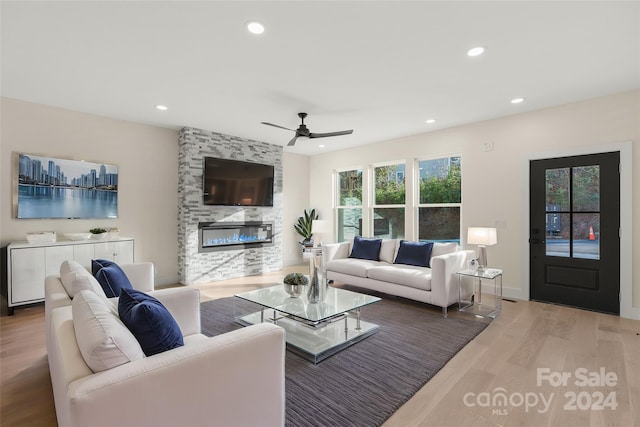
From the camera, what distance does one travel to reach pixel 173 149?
5.43m

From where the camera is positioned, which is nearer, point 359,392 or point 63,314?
point 63,314

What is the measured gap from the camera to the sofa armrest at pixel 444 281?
12.3 ft

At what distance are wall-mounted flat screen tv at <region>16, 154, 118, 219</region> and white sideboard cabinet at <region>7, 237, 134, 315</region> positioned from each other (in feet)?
1.72

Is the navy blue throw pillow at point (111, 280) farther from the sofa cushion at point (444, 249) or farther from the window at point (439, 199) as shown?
the window at point (439, 199)

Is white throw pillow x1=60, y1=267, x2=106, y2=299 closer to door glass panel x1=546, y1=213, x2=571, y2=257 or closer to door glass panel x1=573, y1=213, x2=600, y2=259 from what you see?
door glass panel x1=546, y1=213, x2=571, y2=257

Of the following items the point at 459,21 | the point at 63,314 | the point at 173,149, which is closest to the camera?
the point at 63,314

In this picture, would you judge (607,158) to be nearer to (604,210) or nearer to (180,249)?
(604,210)

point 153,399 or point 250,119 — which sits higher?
point 250,119

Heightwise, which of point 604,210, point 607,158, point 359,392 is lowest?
point 359,392

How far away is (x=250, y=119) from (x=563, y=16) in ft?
12.6

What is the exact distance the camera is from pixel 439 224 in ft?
18.1

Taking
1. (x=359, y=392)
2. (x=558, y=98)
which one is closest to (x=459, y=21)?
(x=558, y=98)

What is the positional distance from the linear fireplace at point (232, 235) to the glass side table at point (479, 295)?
390cm

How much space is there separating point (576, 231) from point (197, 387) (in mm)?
4828
